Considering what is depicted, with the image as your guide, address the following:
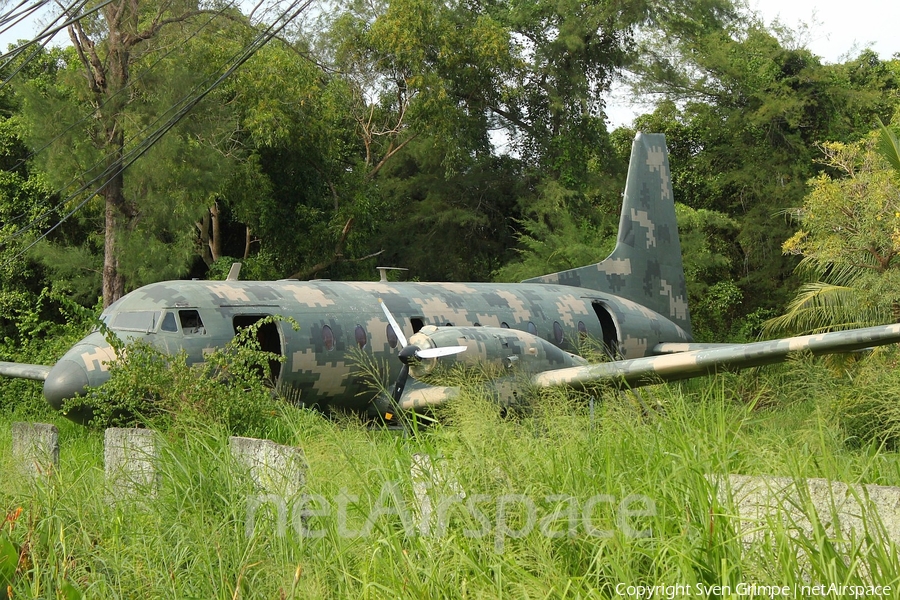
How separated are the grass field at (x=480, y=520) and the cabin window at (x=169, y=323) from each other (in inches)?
160

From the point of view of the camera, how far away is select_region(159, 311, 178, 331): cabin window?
33.1 ft

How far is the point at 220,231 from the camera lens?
2523cm

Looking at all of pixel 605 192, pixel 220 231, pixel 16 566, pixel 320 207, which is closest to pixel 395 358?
pixel 16 566

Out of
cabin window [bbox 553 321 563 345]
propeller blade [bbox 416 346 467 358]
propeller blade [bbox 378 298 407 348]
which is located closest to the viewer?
propeller blade [bbox 416 346 467 358]

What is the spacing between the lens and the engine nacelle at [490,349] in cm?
927

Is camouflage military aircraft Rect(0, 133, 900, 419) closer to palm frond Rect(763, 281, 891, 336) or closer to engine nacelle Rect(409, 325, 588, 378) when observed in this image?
engine nacelle Rect(409, 325, 588, 378)

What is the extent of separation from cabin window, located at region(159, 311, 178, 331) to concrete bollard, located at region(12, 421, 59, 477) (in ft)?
10.1

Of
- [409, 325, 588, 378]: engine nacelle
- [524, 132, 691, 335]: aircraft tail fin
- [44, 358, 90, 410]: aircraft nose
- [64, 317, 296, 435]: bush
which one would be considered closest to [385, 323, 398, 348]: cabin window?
[409, 325, 588, 378]: engine nacelle

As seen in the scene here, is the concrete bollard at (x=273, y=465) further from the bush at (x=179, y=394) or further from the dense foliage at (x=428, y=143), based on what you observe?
the dense foliage at (x=428, y=143)

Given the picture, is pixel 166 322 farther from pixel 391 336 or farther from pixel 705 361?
pixel 705 361

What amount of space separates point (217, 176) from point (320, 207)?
557 cm

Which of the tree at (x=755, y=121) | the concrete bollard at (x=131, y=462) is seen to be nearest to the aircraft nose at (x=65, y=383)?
the concrete bollard at (x=131, y=462)

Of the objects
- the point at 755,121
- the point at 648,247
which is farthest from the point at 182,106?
the point at 755,121

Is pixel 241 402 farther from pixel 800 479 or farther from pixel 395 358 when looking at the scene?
pixel 800 479
